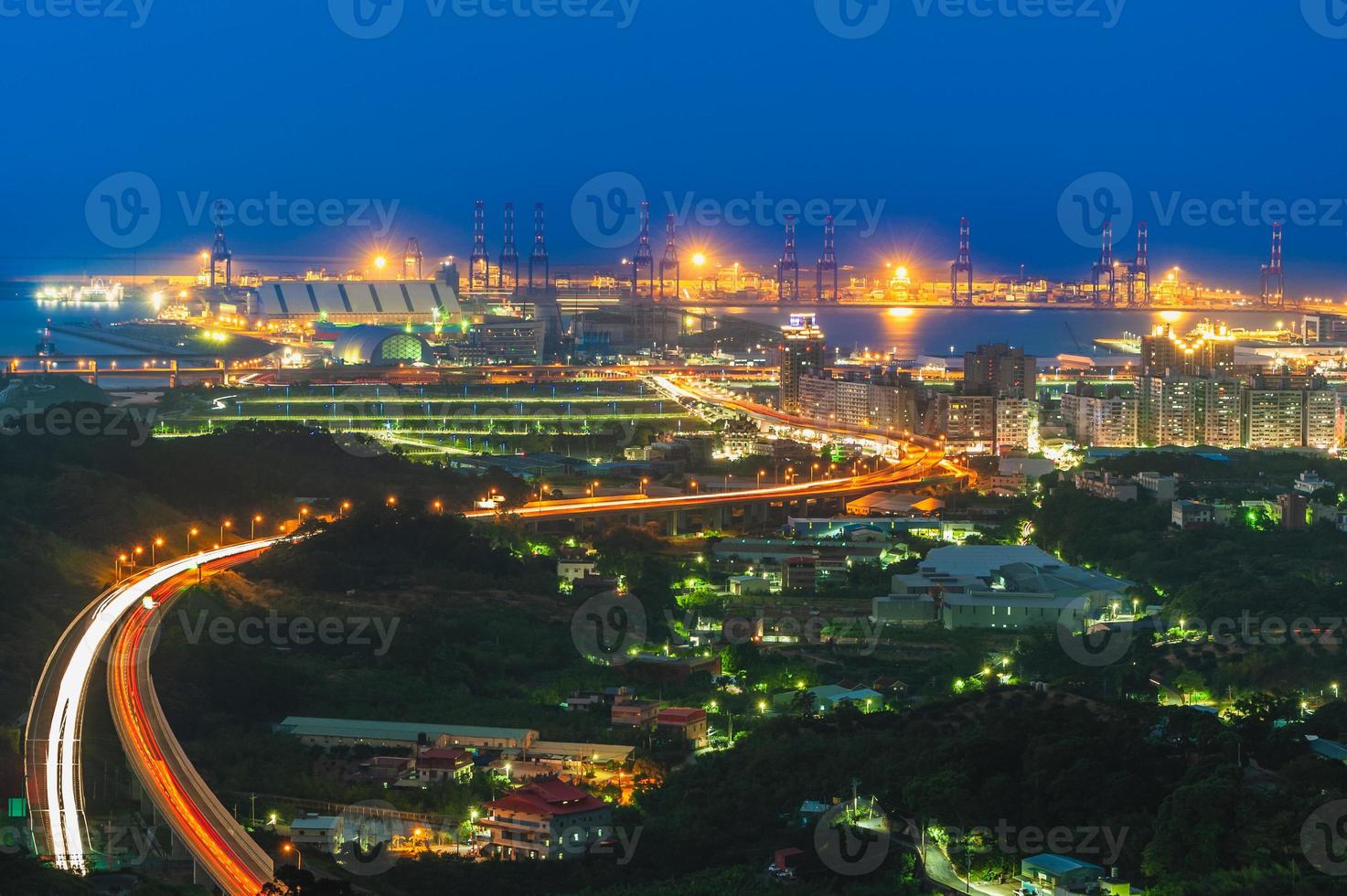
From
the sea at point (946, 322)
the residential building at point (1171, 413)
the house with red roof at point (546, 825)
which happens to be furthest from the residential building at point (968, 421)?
the house with red roof at point (546, 825)

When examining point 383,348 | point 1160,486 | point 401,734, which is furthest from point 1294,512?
point 383,348

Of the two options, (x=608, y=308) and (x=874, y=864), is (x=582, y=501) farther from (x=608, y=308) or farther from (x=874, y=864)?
(x=608, y=308)

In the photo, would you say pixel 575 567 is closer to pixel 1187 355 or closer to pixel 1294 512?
pixel 1294 512

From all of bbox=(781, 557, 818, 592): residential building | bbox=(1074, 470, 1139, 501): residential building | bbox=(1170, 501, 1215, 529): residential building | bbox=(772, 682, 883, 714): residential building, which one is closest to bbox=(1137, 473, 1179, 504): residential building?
bbox=(1074, 470, 1139, 501): residential building

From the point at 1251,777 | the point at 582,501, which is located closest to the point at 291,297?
the point at 582,501

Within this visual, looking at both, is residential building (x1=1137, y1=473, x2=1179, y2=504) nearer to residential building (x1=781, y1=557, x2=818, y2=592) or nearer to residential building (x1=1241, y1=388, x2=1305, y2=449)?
residential building (x1=781, y1=557, x2=818, y2=592)
